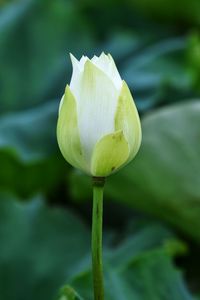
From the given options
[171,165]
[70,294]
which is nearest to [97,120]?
[70,294]

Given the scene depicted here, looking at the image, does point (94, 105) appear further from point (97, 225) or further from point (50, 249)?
point (50, 249)

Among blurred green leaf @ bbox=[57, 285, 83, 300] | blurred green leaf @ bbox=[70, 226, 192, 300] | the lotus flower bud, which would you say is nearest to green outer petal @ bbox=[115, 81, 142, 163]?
the lotus flower bud

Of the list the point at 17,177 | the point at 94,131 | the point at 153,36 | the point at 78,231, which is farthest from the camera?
the point at 153,36

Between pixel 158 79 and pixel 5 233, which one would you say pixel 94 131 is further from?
pixel 158 79

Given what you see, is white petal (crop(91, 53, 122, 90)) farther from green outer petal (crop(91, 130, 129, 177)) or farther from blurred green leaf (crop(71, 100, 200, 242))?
blurred green leaf (crop(71, 100, 200, 242))

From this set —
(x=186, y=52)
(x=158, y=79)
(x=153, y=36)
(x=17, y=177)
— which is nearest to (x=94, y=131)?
(x=17, y=177)

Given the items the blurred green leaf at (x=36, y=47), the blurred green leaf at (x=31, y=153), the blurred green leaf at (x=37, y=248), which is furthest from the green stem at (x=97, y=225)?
the blurred green leaf at (x=36, y=47)

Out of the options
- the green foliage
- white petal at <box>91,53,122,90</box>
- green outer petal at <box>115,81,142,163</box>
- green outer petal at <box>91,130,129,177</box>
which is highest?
white petal at <box>91,53,122,90</box>
